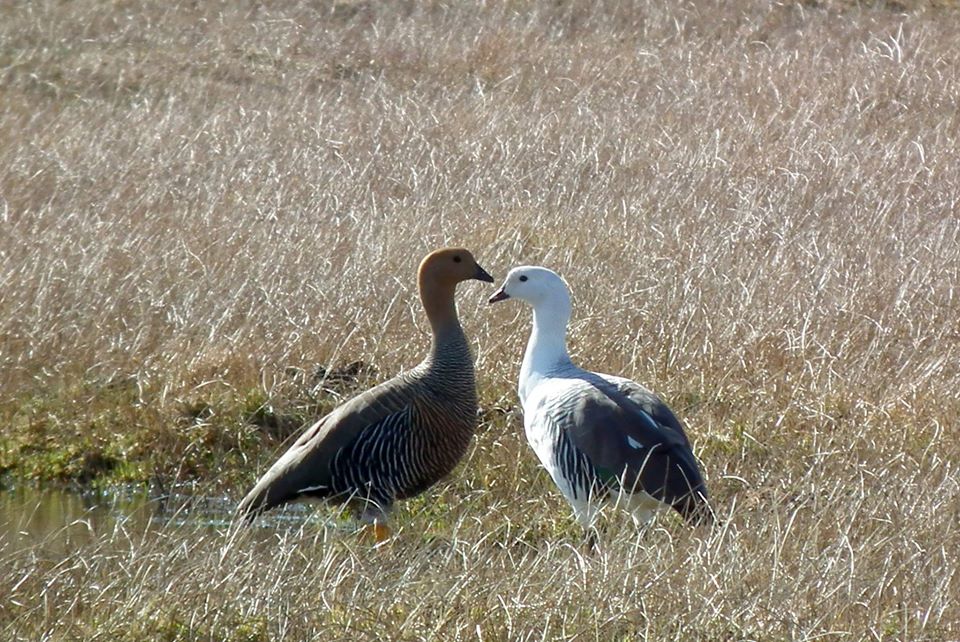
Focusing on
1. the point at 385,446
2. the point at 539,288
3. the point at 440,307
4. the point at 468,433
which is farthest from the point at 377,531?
the point at 539,288

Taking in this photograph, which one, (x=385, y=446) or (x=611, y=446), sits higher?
(x=611, y=446)

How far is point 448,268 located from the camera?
7.07 metres

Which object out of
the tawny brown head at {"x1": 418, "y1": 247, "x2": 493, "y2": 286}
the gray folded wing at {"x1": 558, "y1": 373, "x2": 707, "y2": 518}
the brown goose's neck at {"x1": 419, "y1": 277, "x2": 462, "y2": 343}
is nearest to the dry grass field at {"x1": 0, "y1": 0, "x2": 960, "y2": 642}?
the gray folded wing at {"x1": 558, "y1": 373, "x2": 707, "y2": 518}

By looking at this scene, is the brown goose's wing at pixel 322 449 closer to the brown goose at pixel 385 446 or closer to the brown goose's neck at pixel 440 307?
the brown goose at pixel 385 446

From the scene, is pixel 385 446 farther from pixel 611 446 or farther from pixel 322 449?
pixel 611 446

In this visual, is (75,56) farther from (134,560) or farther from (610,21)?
(134,560)

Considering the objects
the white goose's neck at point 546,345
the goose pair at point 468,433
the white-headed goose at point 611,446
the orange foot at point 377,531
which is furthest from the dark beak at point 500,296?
the orange foot at point 377,531

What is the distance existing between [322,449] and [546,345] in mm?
1091

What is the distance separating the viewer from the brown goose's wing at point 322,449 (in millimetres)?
6328

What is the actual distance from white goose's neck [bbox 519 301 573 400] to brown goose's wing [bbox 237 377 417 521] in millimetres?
516

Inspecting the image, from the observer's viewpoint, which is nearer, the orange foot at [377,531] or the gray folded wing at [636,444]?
the gray folded wing at [636,444]

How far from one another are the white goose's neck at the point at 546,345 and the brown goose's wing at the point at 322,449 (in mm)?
516

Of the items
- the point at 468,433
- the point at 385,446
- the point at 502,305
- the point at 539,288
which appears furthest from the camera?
the point at 502,305

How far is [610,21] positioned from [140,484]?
10.1 meters
